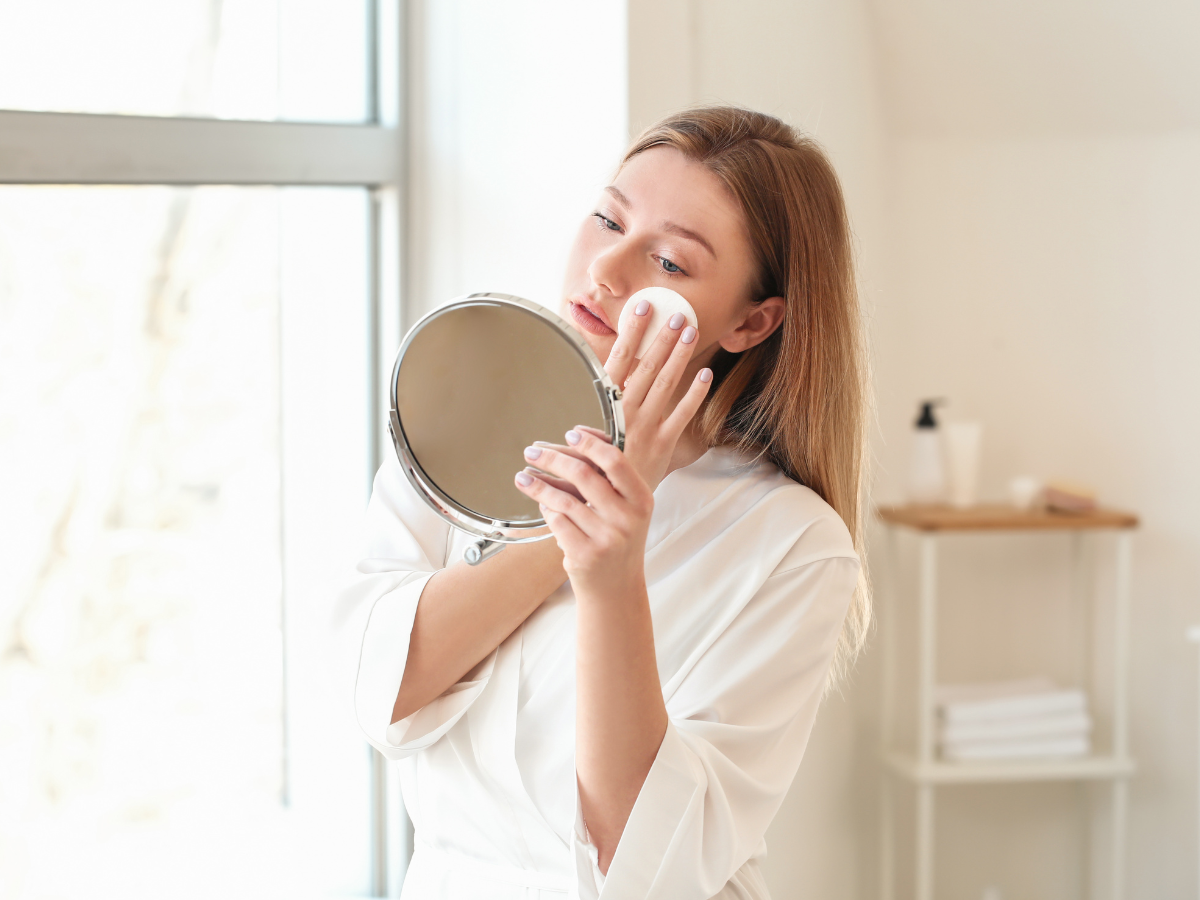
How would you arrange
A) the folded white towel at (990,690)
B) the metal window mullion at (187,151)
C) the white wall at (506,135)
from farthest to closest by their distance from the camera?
the folded white towel at (990,690), the white wall at (506,135), the metal window mullion at (187,151)

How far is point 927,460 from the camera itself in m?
2.12

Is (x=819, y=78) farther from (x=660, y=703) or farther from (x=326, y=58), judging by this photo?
(x=660, y=703)

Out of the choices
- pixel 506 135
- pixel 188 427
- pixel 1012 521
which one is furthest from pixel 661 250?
pixel 1012 521

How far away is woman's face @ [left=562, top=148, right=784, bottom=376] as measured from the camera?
0.87m

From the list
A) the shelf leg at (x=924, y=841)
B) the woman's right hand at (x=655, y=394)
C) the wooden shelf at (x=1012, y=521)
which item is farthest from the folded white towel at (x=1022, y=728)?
the woman's right hand at (x=655, y=394)

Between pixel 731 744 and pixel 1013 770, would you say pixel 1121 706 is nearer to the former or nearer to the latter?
pixel 1013 770

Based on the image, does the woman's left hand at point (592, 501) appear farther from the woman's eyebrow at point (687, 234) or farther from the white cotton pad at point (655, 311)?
the woman's eyebrow at point (687, 234)

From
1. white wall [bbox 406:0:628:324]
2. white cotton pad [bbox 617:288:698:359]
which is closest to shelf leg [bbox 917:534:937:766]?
white wall [bbox 406:0:628:324]

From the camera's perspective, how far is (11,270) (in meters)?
1.23

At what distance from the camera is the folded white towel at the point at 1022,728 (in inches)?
79.7

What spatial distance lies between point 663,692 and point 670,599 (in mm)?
89

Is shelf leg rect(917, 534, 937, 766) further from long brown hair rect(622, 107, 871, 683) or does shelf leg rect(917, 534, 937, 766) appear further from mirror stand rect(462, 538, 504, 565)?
mirror stand rect(462, 538, 504, 565)

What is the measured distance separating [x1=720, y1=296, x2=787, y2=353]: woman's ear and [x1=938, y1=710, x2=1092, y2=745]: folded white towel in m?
1.30

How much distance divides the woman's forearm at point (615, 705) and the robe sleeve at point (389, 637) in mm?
186
